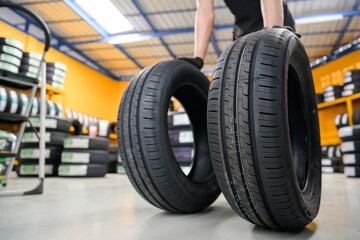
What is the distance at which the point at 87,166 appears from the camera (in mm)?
4094

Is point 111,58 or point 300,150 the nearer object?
point 300,150

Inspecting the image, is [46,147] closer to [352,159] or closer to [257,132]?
[257,132]

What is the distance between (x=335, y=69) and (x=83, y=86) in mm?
9436

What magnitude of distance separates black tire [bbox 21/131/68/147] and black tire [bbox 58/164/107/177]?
0.49 meters

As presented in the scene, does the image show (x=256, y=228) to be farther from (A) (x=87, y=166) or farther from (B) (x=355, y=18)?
(B) (x=355, y=18)

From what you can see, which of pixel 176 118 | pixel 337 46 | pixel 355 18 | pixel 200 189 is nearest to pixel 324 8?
pixel 355 18

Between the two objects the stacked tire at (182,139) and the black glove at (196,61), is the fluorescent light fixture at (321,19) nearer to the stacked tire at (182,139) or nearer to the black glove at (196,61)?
the stacked tire at (182,139)

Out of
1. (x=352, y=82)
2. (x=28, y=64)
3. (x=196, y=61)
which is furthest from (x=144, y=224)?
(x=352, y=82)

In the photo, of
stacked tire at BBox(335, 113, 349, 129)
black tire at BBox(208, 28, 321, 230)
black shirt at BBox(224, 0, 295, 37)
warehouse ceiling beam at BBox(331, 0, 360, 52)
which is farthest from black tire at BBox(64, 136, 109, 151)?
warehouse ceiling beam at BBox(331, 0, 360, 52)

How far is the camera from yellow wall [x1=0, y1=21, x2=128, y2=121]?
8.02 metres

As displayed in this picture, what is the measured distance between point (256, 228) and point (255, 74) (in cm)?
51

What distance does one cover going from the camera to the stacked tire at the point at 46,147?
4.07 metres

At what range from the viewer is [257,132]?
2.30 ft

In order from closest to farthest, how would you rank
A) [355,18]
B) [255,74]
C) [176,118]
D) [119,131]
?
[255,74] → [119,131] → [176,118] → [355,18]
